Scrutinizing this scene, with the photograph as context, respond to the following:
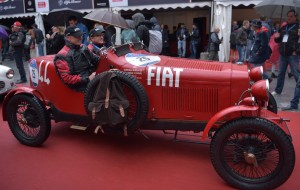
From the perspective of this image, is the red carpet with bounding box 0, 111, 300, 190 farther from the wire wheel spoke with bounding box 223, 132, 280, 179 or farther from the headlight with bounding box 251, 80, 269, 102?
the headlight with bounding box 251, 80, 269, 102

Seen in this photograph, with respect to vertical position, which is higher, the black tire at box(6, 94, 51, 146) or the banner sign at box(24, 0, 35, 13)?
the banner sign at box(24, 0, 35, 13)

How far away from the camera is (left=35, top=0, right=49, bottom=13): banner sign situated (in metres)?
13.7

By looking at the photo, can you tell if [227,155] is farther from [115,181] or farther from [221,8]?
[221,8]

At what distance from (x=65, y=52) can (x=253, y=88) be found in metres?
2.28

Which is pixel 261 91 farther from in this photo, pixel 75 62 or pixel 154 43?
pixel 154 43

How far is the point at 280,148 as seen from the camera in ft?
9.24

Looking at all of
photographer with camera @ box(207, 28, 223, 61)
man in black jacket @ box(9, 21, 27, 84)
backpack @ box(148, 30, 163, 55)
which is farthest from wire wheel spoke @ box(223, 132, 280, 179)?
photographer with camera @ box(207, 28, 223, 61)

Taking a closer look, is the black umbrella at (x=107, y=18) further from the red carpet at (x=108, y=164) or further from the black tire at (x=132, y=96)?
the black tire at (x=132, y=96)

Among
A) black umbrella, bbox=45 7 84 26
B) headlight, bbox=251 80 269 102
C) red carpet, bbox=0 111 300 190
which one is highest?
black umbrella, bbox=45 7 84 26

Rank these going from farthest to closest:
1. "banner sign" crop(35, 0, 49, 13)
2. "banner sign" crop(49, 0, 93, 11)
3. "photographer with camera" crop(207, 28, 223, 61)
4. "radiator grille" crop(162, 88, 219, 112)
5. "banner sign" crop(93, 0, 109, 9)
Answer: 1. "banner sign" crop(35, 0, 49, 13)
2. "banner sign" crop(49, 0, 93, 11)
3. "banner sign" crop(93, 0, 109, 9)
4. "photographer with camera" crop(207, 28, 223, 61)
5. "radiator grille" crop(162, 88, 219, 112)

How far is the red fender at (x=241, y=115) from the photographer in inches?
117

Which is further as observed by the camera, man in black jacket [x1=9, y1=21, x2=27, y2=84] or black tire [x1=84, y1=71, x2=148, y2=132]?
man in black jacket [x1=9, y1=21, x2=27, y2=84]

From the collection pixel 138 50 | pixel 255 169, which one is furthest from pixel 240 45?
pixel 255 169

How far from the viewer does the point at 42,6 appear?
13.8 m
